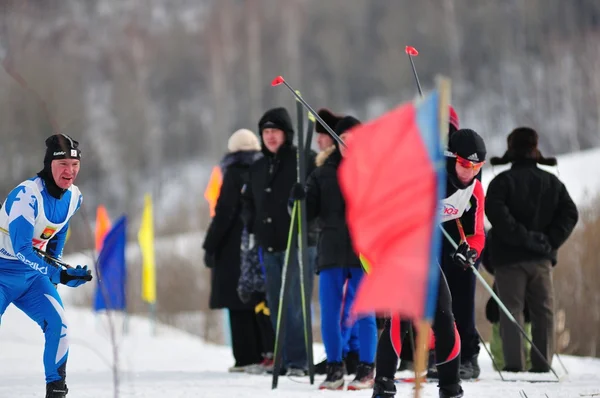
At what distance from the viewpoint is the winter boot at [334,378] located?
26.3ft

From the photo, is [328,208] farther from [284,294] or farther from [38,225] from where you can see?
[38,225]

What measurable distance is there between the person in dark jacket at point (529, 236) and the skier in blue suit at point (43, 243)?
3664 mm

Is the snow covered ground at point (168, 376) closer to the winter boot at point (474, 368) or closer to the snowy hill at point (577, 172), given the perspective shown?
the winter boot at point (474, 368)

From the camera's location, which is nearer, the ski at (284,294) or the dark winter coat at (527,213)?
the ski at (284,294)

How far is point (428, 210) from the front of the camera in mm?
4438

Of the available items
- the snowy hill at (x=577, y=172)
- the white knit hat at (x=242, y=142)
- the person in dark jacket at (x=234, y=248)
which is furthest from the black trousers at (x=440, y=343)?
the snowy hill at (x=577, y=172)

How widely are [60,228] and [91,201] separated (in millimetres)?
39131

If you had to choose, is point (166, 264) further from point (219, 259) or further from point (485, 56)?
point (485, 56)

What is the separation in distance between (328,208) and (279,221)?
2.88 ft

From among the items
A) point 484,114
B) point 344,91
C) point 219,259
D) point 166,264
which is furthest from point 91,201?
point 219,259

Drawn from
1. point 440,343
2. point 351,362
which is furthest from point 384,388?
point 351,362

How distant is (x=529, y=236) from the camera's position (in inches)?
366

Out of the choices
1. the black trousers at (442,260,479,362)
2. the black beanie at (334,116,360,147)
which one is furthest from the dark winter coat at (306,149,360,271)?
the black trousers at (442,260,479,362)

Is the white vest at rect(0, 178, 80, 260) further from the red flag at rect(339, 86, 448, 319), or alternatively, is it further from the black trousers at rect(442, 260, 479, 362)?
the red flag at rect(339, 86, 448, 319)
